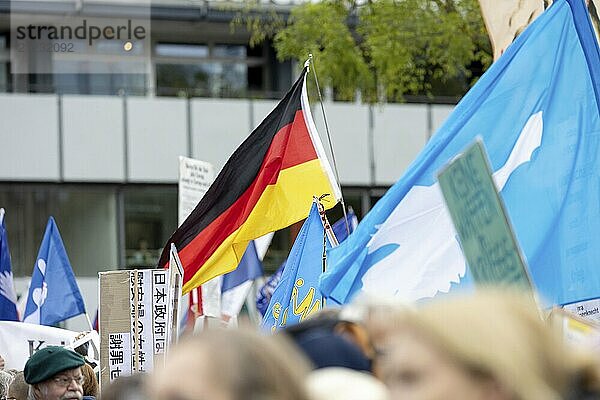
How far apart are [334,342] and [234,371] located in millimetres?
732

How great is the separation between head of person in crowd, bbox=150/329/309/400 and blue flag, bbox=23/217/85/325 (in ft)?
34.2

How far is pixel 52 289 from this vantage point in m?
13.1

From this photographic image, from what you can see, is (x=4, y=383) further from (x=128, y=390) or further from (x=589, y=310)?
(x=128, y=390)

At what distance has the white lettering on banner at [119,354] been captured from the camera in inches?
345

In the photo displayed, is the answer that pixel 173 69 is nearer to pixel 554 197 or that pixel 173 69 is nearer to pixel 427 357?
pixel 554 197

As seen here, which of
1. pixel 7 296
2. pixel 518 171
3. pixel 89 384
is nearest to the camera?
pixel 518 171

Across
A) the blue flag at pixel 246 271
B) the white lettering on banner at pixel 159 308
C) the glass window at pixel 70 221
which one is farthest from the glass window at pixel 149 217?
the white lettering on banner at pixel 159 308

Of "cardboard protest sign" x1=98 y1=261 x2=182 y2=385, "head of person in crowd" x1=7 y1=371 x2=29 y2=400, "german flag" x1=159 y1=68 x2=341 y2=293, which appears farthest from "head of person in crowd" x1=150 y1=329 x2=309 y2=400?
"german flag" x1=159 y1=68 x2=341 y2=293

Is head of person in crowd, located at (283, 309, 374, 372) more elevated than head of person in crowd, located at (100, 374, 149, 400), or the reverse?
head of person in crowd, located at (283, 309, 374, 372)

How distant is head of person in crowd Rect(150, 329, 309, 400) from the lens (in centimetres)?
247

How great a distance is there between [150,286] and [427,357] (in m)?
6.34

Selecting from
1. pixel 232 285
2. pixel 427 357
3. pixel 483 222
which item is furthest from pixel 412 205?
pixel 232 285

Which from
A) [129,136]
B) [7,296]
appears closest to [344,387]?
[7,296]

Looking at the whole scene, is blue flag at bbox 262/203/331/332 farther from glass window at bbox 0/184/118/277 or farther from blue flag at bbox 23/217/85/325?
glass window at bbox 0/184/118/277
